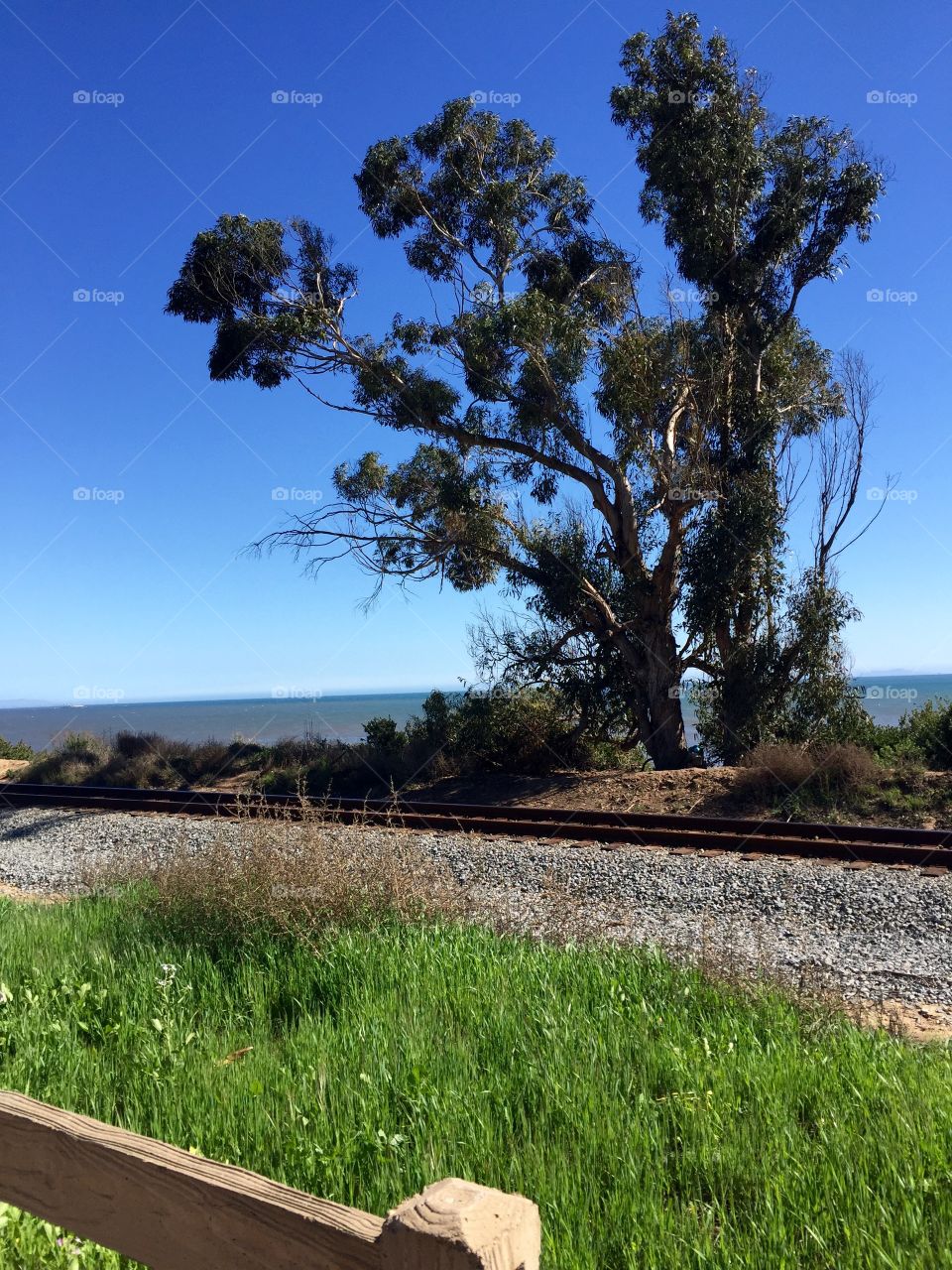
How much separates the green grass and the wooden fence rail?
1369mm

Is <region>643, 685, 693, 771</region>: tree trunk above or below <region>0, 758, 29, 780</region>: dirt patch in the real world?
above

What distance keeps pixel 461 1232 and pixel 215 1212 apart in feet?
1.90

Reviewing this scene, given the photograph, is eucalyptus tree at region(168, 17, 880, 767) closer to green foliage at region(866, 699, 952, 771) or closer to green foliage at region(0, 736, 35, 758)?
green foliage at region(866, 699, 952, 771)

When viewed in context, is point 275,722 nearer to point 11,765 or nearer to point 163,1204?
point 11,765

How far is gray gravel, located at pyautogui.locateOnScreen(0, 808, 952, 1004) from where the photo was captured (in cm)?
615

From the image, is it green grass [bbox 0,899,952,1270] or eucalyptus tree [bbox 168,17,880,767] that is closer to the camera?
green grass [bbox 0,899,952,1270]

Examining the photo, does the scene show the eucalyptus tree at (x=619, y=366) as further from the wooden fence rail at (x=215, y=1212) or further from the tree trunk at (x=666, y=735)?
the wooden fence rail at (x=215, y=1212)

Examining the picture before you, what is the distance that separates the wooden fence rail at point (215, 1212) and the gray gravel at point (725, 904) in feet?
14.1

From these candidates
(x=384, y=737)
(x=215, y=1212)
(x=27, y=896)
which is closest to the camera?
(x=215, y=1212)

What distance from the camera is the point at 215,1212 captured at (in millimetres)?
1678

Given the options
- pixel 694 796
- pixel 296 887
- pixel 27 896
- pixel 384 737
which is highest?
pixel 384 737

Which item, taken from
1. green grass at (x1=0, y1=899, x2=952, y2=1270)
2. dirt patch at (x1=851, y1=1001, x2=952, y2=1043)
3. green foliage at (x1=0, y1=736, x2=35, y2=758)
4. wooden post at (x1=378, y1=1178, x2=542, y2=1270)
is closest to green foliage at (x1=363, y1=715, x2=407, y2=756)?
green foliage at (x1=0, y1=736, x2=35, y2=758)

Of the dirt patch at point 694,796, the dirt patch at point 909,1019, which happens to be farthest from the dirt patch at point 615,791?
the dirt patch at point 909,1019

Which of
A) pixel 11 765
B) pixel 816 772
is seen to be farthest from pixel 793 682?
pixel 11 765
